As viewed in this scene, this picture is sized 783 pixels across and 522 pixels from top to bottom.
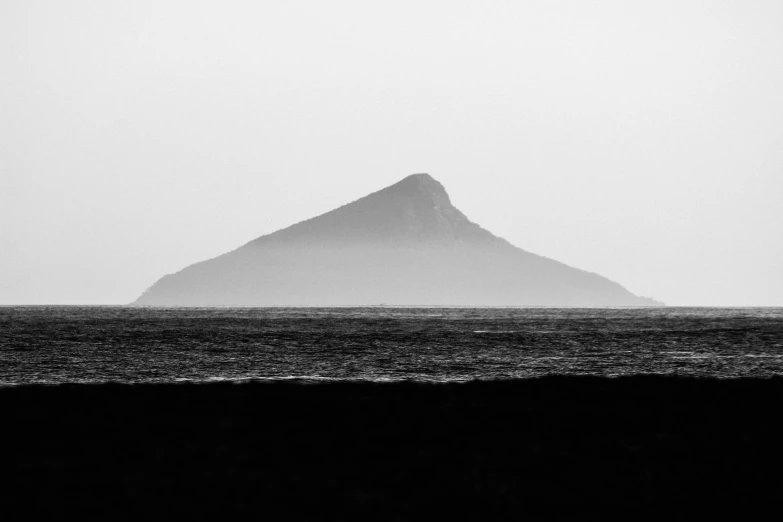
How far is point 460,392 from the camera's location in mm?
32344

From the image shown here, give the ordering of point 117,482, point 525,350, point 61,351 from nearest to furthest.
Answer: point 117,482 < point 61,351 < point 525,350

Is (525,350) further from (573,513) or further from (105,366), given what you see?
(573,513)

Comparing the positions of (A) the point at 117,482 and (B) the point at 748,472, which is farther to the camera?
(B) the point at 748,472

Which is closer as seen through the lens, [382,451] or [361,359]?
[382,451]

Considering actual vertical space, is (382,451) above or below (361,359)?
below

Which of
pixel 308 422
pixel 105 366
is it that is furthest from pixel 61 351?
pixel 308 422

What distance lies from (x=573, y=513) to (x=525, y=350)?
178 feet

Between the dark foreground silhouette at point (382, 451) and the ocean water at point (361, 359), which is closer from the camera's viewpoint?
the dark foreground silhouette at point (382, 451)

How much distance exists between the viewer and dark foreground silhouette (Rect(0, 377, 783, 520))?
1677cm

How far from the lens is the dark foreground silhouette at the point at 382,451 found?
16.8 meters

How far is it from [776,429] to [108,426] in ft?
51.1

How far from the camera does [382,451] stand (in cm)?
2130

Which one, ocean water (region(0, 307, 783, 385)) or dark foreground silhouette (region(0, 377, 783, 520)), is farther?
ocean water (region(0, 307, 783, 385))

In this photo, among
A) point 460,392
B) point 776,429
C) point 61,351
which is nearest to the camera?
point 776,429
